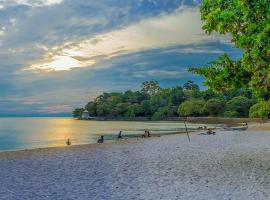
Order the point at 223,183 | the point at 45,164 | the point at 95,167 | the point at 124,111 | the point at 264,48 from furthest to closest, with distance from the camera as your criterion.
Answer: the point at 124,111 < the point at 45,164 < the point at 95,167 < the point at 223,183 < the point at 264,48

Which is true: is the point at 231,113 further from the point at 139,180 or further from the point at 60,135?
the point at 139,180

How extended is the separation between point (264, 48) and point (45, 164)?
1315 centimetres

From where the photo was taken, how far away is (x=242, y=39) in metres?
14.1

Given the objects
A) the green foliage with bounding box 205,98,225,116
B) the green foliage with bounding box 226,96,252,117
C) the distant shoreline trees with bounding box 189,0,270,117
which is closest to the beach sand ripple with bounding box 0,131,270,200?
the distant shoreline trees with bounding box 189,0,270,117

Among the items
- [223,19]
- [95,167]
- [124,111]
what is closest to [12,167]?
[95,167]

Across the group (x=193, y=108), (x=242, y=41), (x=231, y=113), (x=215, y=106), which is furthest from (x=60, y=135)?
(x=242, y=41)

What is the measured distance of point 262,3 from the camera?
45.7 feet

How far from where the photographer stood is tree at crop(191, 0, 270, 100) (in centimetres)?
1391

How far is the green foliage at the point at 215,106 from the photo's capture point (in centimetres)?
14612

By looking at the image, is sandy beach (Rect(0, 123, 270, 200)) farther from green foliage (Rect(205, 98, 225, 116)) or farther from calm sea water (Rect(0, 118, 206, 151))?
green foliage (Rect(205, 98, 225, 116))

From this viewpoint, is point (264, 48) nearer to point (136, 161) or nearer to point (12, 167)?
point (136, 161)

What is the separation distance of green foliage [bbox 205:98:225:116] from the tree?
131m

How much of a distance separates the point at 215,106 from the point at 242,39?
443 ft

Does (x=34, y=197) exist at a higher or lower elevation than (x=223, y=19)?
lower
